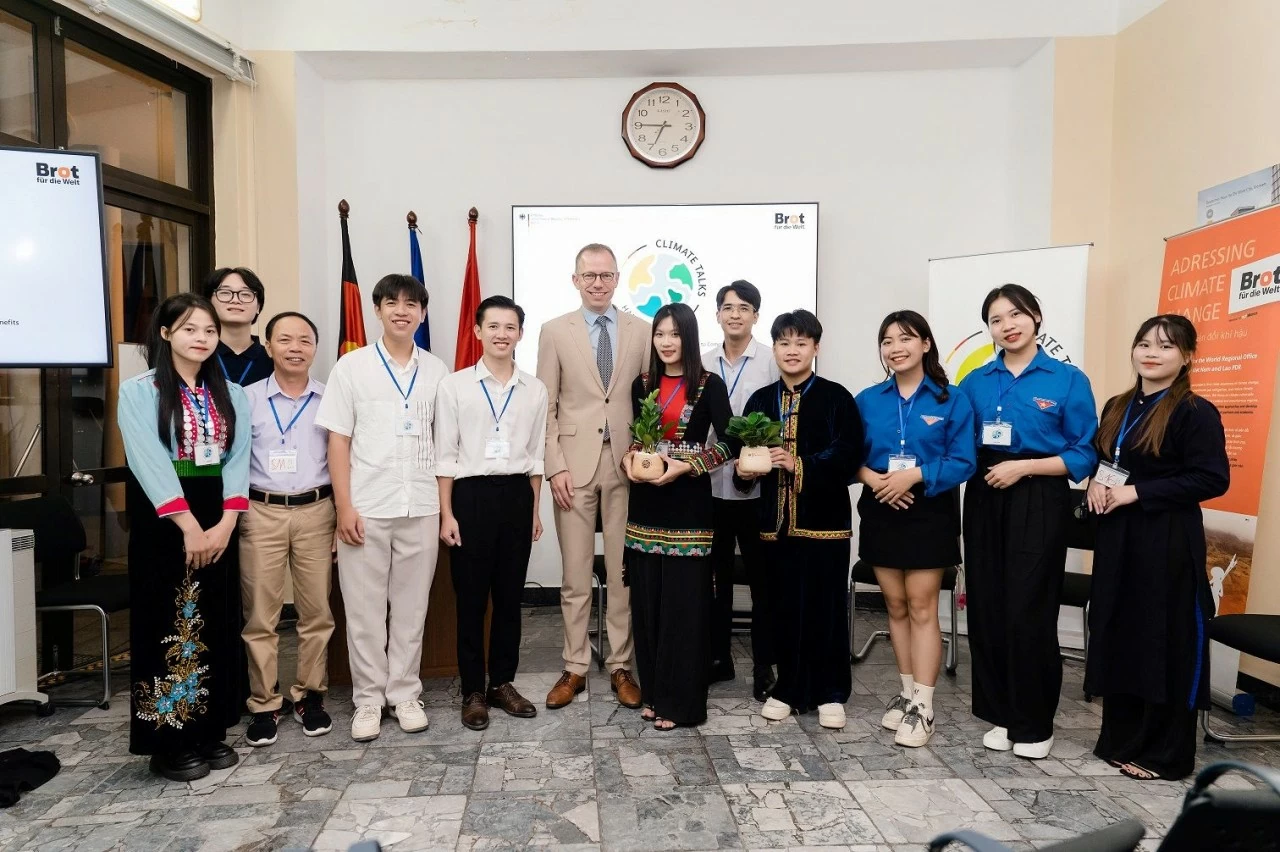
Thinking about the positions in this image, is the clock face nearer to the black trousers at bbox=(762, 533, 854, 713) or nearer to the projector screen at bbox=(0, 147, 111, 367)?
the black trousers at bbox=(762, 533, 854, 713)

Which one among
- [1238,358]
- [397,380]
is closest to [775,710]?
[397,380]

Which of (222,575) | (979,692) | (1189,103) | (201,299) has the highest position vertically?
(1189,103)

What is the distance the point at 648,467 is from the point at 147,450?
169 cm

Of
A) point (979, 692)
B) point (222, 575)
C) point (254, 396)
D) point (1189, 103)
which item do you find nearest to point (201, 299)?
point (254, 396)

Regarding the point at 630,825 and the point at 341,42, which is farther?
the point at 341,42

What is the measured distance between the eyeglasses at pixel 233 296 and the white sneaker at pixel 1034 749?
3.48m

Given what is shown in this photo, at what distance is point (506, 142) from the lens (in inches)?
197

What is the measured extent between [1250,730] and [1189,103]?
3090mm

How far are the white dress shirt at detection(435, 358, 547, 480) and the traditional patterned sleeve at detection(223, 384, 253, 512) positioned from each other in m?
0.68

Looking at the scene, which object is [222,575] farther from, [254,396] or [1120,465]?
[1120,465]

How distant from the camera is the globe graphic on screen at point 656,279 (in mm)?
4914

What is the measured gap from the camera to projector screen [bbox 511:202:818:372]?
488cm

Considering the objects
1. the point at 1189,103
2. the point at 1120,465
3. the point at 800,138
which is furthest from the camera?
the point at 800,138

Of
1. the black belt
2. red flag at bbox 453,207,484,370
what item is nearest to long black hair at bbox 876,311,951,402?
the black belt
